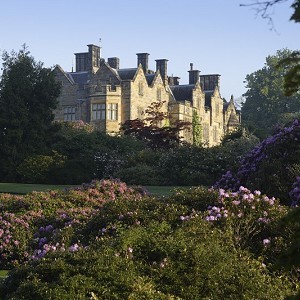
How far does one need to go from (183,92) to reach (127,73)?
10513mm

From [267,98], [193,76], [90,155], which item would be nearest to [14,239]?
[90,155]

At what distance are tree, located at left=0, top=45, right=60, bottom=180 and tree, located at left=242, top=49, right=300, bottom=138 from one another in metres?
56.5

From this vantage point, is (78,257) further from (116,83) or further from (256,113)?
(256,113)

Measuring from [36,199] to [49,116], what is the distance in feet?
74.9

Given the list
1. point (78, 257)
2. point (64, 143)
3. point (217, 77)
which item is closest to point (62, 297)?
point (78, 257)

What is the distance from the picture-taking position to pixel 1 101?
38.5m

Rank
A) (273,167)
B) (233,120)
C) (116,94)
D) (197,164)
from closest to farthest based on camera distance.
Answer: (273,167) < (197,164) < (116,94) < (233,120)

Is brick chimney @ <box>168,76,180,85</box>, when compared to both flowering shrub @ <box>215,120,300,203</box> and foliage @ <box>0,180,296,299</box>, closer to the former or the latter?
flowering shrub @ <box>215,120,300,203</box>

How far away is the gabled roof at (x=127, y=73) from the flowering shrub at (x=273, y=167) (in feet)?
164

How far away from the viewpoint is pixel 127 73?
214 feet

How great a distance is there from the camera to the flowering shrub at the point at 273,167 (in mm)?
13172

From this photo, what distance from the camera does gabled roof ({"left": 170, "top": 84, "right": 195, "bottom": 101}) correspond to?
7319 centimetres

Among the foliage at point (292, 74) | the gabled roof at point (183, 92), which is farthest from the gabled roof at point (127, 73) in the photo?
the foliage at point (292, 74)

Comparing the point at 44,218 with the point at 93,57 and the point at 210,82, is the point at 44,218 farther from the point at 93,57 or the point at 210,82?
the point at 210,82
